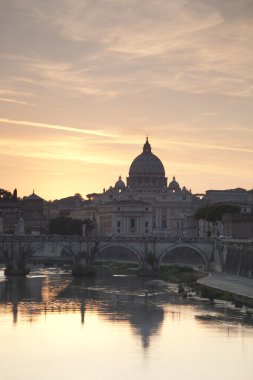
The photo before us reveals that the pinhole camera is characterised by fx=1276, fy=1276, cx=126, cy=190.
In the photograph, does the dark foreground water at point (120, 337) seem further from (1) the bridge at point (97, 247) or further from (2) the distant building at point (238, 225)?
(2) the distant building at point (238, 225)

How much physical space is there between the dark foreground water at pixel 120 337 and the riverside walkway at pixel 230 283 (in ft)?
9.70

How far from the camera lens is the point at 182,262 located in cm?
12962

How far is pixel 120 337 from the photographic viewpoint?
60.8 metres

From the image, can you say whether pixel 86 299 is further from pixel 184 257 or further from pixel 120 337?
pixel 184 257

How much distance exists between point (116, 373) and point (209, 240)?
64.0m

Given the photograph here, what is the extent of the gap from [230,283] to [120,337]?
27.7 metres

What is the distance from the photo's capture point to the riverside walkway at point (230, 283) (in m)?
78.9

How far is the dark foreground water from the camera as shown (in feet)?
171

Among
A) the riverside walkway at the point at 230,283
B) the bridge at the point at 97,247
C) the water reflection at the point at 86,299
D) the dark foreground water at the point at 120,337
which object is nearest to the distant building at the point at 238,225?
the bridge at the point at 97,247

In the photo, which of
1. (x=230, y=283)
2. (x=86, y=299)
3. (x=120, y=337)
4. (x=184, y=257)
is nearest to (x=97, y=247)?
(x=184, y=257)

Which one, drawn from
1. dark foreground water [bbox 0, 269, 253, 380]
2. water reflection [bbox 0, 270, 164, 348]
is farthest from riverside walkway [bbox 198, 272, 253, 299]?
water reflection [bbox 0, 270, 164, 348]

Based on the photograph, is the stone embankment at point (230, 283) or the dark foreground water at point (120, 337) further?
the stone embankment at point (230, 283)

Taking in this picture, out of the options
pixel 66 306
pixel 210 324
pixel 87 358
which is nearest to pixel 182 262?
pixel 66 306

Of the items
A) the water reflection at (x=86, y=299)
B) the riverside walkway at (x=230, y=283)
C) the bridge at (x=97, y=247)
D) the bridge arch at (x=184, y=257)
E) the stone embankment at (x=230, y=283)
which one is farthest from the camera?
the bridge arch at (x=184, y=257)
